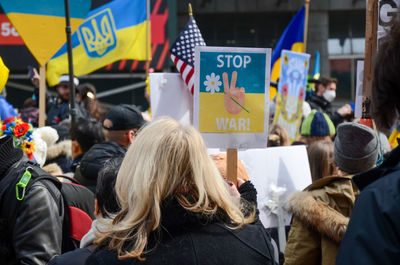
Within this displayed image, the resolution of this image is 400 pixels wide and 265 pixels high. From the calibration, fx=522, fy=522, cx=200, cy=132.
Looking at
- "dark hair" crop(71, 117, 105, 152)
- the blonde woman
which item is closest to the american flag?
"dark hair" crop(71, 117, 105, 152)

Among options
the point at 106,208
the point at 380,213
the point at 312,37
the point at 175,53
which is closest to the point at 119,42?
the point at 175,53

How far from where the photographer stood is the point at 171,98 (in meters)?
4.63

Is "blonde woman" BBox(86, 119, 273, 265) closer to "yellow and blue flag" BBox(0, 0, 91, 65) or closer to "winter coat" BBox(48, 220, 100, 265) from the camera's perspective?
"winter coat" BBox(48, 220, 100, 265)

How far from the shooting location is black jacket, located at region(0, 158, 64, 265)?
99.3 inches

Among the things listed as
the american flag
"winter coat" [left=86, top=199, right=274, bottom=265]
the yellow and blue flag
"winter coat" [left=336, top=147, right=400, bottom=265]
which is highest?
the yellow and blue flag

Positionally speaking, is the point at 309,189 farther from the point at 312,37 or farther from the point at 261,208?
the point at 312,37

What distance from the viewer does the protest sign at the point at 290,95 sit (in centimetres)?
716

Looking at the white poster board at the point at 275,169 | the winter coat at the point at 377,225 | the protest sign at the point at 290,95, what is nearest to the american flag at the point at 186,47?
the white poster board at the point at 275,169

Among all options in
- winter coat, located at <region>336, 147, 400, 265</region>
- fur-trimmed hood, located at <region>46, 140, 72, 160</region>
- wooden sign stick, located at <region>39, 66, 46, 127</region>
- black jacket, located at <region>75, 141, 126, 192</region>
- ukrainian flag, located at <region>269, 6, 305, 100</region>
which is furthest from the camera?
ukrainian flag, located at <region>269, 6, 305, 100</region>

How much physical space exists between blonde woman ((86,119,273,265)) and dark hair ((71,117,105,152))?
2.79m

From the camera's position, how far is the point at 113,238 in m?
1.90

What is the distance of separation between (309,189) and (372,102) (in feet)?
5.29

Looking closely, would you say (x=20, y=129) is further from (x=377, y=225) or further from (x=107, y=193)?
(x=377, y=225)

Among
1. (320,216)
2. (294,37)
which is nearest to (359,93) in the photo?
(320,216)
